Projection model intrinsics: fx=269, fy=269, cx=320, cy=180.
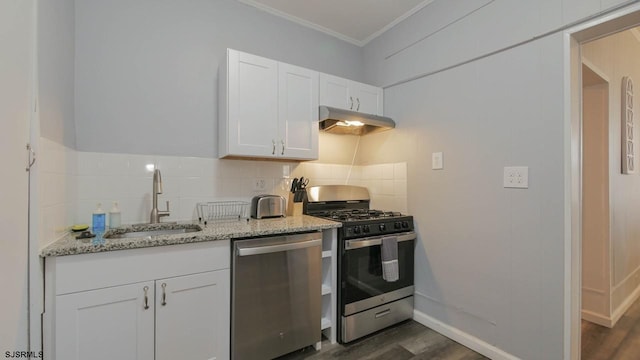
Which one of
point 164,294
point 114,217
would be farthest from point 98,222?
point 164,294

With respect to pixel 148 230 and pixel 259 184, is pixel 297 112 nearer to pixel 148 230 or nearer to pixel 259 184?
pixel 259 184

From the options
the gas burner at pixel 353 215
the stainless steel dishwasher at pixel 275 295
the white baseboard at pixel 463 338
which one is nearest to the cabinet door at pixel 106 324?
the stainless steel dishwasher at pixel 275 295

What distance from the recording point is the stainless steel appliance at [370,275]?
1.96 meters

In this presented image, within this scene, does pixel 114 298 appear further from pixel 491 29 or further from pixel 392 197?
pixel 491 29

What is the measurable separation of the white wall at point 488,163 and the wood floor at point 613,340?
71 centimetres

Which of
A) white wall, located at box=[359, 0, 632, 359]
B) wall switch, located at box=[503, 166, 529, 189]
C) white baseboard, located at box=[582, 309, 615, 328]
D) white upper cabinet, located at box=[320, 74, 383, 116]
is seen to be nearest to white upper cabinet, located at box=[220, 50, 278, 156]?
white upper cabinet, located at box=[320, 74, 383, 116]

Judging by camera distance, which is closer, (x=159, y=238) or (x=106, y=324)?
(x=106, y=324)

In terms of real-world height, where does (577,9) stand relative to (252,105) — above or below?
above

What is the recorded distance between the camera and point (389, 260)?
6.82 feet

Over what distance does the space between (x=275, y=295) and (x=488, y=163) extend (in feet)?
5.51

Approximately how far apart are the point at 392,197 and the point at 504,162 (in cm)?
100

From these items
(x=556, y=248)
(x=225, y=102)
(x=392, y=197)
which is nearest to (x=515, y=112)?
(x=556, y=248)

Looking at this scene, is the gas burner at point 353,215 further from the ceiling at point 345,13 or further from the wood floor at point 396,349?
the ceiling at point 345,13

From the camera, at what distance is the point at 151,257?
137 centimetres
